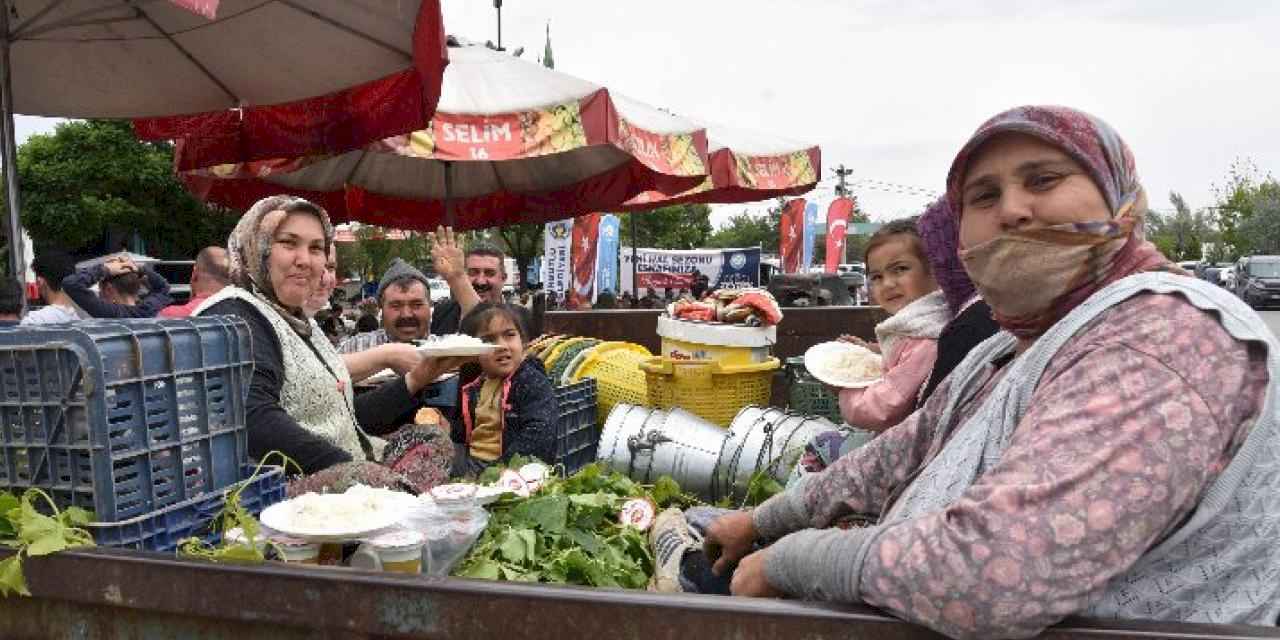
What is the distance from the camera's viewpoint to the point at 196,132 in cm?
518

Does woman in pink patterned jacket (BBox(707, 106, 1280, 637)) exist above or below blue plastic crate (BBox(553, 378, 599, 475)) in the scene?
above

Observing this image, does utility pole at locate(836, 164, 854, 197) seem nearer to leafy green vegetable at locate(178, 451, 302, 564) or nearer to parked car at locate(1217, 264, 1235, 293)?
parked car at locate(1217, 264, 1235, 293)

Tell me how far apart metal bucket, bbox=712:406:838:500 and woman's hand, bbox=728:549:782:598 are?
7.62 feet

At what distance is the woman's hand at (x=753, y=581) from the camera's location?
1565mm

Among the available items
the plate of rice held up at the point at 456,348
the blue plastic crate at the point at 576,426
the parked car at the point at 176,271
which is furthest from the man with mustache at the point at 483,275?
the parked car at the point at 176,271

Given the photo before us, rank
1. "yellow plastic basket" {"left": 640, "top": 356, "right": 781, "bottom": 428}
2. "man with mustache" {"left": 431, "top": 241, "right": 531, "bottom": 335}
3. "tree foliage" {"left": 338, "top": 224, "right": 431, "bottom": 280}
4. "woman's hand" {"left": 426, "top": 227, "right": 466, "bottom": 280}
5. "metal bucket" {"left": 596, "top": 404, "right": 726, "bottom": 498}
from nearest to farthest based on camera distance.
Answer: "metal bucket" {"left": 596, "top": 404, "right": 726, "bottom": 498} < "yellow plastic basket" {"left": 640, "top": 356, "right": 781, "bottom": 428} < "woman's hand" {"left": 426, "top": 227, "right": 466, "bottom": 280} < "man with mustache" {"left": 431, "top": 241, "right": 531, "bottom": 335} < "tree foliage" {"left": 338, "top": 224, "right": 431, "bottom": 280}

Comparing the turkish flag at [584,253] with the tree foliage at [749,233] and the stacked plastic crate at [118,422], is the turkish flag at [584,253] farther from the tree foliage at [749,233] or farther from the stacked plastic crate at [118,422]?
the tree foliage at [749,233]

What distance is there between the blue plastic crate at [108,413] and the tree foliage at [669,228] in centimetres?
4358

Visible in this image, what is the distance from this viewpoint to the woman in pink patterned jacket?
1182mm

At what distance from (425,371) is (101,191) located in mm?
28129

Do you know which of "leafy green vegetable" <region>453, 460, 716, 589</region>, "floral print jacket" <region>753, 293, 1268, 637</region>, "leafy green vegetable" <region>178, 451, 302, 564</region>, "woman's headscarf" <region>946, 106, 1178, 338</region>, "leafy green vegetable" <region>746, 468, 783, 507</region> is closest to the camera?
"floral print jacket" <region>753, 293, 1268, 637</region>

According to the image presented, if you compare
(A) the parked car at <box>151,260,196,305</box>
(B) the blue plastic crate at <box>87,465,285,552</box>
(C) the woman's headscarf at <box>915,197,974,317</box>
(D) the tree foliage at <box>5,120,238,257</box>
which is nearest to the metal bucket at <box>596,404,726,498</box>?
(C) the woman's headscarf at <box>915,197,974,317</box>

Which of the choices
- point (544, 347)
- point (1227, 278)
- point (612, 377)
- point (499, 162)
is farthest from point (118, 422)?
point (1227, 278)

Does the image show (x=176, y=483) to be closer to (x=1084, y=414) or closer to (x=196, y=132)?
(x=1084, y=414)
